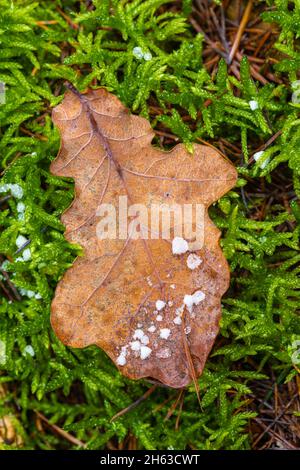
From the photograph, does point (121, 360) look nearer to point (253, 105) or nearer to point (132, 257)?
point (132, 257)

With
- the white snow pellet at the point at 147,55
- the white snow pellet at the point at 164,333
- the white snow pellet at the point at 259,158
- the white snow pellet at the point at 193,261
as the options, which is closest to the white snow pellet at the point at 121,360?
the white snow pellet at the point at 164,333

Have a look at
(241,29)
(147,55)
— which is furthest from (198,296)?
(241,29)

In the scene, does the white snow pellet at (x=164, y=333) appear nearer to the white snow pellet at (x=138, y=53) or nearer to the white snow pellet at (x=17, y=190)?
the white snow pellet at (x=17, y=190)

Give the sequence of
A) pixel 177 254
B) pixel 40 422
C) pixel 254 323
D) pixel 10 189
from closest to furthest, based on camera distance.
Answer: pixel 177 254 → pixel 254 323 → pixel 10 189 → pixel 40 422

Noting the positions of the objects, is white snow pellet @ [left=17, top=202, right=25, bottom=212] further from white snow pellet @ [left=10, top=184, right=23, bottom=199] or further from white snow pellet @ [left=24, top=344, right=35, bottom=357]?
white snow pellet @ [left=24, top=344, right=35, bottom=357]

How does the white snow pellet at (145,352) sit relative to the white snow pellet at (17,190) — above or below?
below
